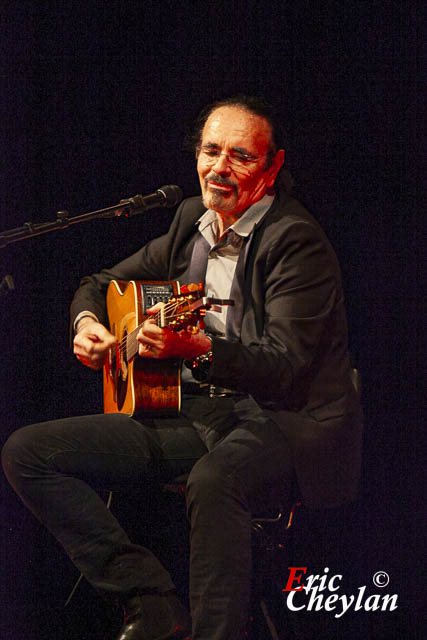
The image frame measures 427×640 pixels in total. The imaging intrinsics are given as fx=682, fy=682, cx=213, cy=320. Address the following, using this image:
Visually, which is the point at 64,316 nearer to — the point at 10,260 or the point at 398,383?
the point at 10,260

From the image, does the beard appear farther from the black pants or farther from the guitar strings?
the black pants

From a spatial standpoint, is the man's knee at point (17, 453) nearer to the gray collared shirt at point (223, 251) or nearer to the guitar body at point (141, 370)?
the guitar body at point (141, 370)

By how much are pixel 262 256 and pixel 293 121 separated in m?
0.95

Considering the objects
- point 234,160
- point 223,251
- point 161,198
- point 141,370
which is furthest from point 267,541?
point 234,160

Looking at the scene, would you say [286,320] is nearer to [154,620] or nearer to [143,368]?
[143,368]

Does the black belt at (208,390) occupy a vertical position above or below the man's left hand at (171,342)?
below

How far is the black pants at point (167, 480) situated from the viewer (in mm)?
1830

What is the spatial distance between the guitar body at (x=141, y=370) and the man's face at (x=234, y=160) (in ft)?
1.16

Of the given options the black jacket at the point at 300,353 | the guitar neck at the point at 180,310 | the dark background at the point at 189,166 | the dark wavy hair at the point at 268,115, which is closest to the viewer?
the guitar neck at the point at 180,310

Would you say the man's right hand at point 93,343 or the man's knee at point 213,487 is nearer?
the man's knee at point 213,487

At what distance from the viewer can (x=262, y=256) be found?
2219 mm

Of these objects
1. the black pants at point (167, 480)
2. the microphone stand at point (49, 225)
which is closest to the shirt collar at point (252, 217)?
the microphone stand at point (49, 225)

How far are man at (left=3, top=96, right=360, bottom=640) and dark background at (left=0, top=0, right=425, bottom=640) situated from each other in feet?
1.81

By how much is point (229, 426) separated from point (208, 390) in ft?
0.71
